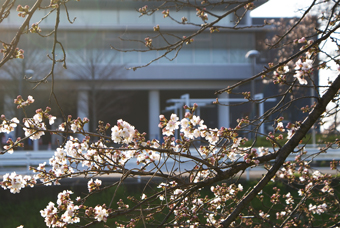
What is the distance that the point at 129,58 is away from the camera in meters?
22.5

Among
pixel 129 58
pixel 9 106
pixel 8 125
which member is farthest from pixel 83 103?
pixel 8 125

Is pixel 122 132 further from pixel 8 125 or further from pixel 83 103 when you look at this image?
pixel 83 103

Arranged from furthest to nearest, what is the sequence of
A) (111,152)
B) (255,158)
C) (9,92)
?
(9,92) → (111,152) → (255,158)

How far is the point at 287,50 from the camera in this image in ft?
67.1

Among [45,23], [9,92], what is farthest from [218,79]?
[9,92]

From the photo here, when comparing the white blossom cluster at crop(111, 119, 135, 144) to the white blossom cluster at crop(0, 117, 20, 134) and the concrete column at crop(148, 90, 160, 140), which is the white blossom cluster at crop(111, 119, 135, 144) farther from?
the concrete column at crop(148, 90, 160, 140)

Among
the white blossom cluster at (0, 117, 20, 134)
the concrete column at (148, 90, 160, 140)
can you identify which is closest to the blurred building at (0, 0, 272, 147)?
the concrete column at (148, 90, 160, 140)

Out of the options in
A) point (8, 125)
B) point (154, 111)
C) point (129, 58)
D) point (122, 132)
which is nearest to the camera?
point (122, 132)

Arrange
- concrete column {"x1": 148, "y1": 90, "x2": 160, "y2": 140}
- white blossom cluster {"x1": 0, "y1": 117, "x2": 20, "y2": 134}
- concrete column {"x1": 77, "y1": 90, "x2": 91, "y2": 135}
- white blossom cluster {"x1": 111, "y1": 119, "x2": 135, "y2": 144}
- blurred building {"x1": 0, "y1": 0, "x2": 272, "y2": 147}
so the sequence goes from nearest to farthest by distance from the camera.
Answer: white blossom cluster {"x1": 111, "y1": 119, "x2": 135, "y2": 144}
white blossom cluster {"x1": 0, "y1": 117, "x2": 20, "y2": 134}
blurred building {"x1": 0, "y1": 0, "x2": 272, "y2": 147}
concrete column {"x1": 77, "y1": 90, "x2": 91, "y2": 135}
concrete column {"x1": 148, "y1": 90, "x2": 160, "y2": 140}

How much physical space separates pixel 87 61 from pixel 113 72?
1473 millimetres

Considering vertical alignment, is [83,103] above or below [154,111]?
above

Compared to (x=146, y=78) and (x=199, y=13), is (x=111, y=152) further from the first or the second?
(x=146, y=78)

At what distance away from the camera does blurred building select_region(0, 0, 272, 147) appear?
19.4 meters

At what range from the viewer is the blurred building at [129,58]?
19.4m
